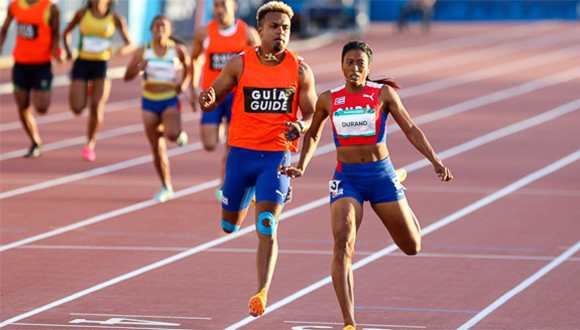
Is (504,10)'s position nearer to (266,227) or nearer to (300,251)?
(300,251)

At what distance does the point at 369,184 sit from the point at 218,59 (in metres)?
6.10

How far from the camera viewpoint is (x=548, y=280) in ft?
38.4

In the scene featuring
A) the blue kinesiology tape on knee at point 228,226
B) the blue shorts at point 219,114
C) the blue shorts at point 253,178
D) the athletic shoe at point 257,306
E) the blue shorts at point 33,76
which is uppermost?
the blue shorts at point 253,178

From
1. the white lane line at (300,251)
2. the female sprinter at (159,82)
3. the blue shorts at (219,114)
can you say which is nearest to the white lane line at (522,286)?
the white lane line at (300,251)

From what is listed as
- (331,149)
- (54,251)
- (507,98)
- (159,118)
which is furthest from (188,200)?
(507,98)

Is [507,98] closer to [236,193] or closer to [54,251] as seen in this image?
[54,251]

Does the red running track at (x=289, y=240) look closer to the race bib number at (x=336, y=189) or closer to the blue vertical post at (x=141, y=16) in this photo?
the race bib number at (x=336, y=189)

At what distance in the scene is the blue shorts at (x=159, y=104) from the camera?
15562 mm

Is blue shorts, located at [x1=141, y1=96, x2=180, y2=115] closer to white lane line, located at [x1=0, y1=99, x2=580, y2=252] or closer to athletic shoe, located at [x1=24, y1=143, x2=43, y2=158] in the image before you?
white lane line, located at [x1=0, y1=99, x2=580, y2=252]

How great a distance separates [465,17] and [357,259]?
53085 millimetres

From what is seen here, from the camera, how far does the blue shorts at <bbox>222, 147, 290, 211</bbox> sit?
9.77 metres

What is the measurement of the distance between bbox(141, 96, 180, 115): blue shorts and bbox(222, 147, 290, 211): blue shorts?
5554 mm

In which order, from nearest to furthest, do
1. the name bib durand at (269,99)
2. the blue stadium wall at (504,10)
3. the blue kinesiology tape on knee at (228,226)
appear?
the name bib durand at (269,99)
the blue kinesiology tape on knee at (228,226)
the blue stadium wall at (504,10)

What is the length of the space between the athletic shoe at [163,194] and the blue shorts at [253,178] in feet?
19.6
